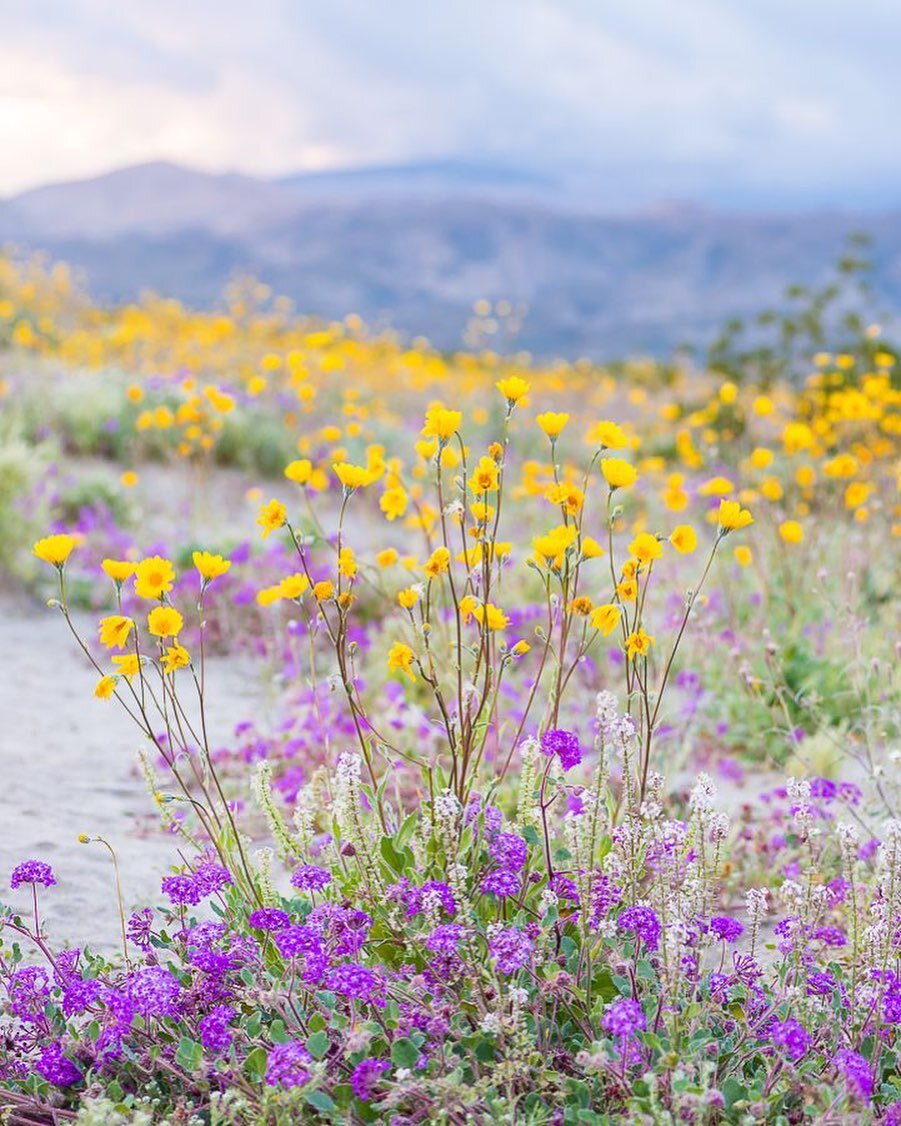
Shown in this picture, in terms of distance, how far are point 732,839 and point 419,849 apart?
5.34ft

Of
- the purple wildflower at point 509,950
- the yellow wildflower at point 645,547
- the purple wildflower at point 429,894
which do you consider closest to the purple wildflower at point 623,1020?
the purple wildflower at point 509,950

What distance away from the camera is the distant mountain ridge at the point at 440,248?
463 feet

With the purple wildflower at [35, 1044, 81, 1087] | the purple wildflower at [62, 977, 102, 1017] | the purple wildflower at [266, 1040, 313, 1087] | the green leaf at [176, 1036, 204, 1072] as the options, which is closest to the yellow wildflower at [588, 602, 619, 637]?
the purple wildflower at [266, 1040, 313, 1087]

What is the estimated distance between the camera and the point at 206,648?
626 cm

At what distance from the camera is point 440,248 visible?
16975cm

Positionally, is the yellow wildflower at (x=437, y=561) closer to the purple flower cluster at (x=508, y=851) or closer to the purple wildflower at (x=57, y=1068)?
the purple flower cluster at (x=508, y=851)

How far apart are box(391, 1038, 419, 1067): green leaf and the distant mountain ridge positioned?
124736 mm

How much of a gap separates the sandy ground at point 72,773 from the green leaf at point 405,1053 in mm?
1241

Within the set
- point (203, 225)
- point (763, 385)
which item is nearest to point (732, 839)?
point (763, 385)

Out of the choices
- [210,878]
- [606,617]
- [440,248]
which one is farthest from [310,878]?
[440,248]

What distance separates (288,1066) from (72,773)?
9.62 feet

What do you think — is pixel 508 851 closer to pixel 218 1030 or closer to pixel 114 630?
pixel 218 1030

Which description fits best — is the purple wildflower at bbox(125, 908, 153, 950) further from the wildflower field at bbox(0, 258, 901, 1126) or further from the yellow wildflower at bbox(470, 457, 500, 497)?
the yellow wildflower at bbox(470, 457, 500, 497)

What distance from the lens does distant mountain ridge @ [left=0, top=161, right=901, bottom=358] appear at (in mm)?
141250
